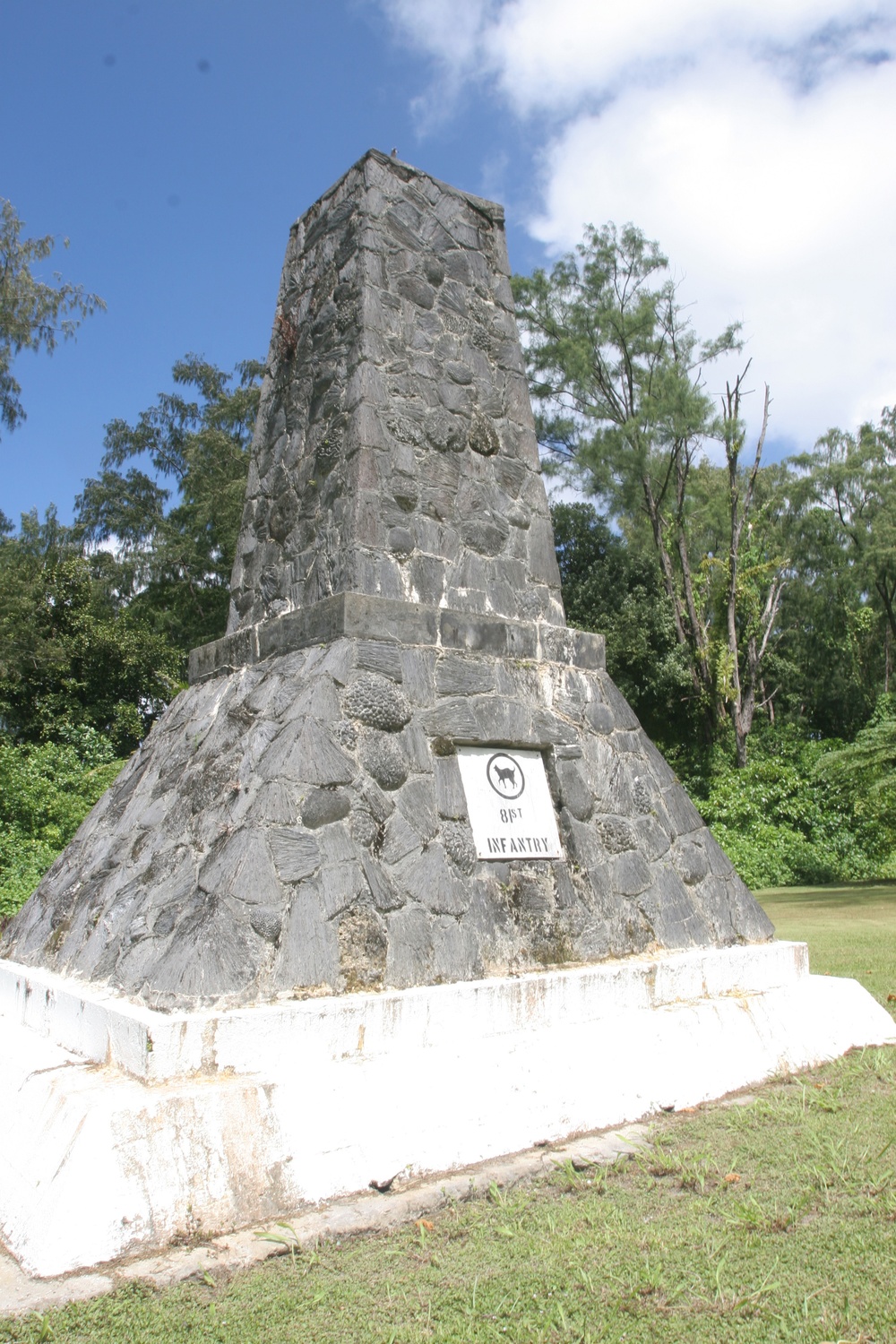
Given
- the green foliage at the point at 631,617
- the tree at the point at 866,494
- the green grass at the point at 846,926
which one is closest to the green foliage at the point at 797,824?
the green grass at the point at 846,926

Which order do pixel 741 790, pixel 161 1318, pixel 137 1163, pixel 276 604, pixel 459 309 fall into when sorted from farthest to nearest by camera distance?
pixel 741 790 < pixel 459 309 < pixel 276 604 < pixel 137 1163 < pixel 161 1318

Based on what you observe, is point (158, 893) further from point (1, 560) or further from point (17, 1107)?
point (1, 560)

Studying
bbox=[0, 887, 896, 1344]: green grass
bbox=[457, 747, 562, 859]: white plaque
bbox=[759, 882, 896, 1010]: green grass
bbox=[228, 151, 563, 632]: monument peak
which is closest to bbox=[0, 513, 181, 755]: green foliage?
bbox=[759, 882, 896, 1010]: green grass

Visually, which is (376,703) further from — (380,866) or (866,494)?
(866,494)

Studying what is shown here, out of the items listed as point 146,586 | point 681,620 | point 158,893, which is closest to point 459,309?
point 158,893

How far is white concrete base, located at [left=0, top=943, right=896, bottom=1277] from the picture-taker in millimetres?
2785

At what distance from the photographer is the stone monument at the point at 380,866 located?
10.1 ft

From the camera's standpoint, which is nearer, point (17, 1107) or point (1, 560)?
point (17, 1107)

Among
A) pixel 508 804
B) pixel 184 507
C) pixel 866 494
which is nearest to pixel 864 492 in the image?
pixel 866 494

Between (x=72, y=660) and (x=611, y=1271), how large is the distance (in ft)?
59.3

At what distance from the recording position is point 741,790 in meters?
18.5

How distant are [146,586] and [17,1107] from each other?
22.1m

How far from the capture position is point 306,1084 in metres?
3.14

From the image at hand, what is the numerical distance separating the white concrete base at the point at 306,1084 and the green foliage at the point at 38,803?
24.5 ft
